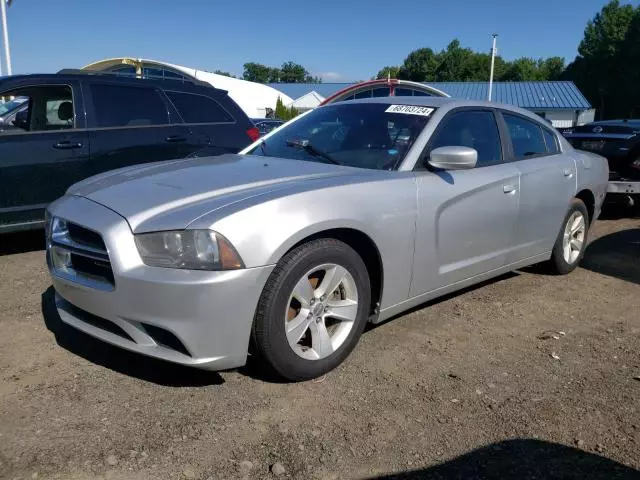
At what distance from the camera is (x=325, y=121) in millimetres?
4297

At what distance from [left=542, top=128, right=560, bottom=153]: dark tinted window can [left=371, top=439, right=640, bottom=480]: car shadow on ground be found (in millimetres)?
3127

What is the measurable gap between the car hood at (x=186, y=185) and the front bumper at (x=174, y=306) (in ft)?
0.48

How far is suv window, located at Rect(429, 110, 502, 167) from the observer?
13.0ft

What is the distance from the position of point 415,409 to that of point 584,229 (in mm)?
3421

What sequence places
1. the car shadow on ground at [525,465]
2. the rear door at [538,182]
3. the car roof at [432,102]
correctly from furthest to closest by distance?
the rear door at [538,182] → the car roof at [432,102] → the car shadow on ground at [525,465]

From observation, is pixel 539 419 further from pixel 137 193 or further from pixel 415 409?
pixel 137 193

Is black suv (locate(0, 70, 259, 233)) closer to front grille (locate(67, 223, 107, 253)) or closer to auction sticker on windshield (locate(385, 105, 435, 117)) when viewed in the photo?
auction sticker on windshield (locate(385, 105, 435, 117))

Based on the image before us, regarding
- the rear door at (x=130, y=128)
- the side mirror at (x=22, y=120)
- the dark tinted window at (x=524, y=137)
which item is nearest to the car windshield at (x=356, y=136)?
the dark tinted window at (x=524, y=137)

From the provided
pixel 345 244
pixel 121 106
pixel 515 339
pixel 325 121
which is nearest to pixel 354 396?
pixel 345 244

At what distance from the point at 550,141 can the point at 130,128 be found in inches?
166

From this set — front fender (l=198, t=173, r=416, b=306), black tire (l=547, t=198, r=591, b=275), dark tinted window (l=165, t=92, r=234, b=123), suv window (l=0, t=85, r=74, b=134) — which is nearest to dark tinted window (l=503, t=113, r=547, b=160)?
black tire (l=547, t=198, r=591, b=275)

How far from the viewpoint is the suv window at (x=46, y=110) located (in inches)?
230

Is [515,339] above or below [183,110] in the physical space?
below

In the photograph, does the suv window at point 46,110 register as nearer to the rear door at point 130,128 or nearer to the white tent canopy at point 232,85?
the rear door at point 130,128
